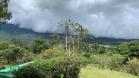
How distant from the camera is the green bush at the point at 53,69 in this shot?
92.3 feet

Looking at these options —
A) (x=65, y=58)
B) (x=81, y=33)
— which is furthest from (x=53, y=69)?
(x=81, y=33)

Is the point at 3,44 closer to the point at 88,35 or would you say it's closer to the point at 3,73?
the point at 88,35

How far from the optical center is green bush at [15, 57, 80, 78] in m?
28.1

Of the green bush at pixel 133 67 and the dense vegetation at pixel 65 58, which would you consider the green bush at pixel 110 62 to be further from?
the green bush at pixel 133 67

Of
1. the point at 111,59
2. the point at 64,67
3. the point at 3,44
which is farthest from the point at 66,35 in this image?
the point at 64,67

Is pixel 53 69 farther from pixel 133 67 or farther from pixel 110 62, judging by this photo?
A: pixel 110 62

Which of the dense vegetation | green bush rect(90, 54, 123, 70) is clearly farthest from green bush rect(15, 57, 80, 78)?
green bush rect(90, 54, 123, 70)

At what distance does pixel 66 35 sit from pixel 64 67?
30.2 m

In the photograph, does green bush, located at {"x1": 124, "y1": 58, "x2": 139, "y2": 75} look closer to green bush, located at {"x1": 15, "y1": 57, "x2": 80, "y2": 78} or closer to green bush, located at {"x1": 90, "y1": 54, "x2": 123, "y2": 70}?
green bush, located at {"x1": 90, "y1": 54, "x2": 123, "y2": 70}

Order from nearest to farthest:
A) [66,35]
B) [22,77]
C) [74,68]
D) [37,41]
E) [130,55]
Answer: [22,77], [74,68], [66,35], [130,55], [37,41]

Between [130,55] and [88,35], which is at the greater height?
[88,35]

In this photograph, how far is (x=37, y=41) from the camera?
330 ft

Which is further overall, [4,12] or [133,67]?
[133,67]

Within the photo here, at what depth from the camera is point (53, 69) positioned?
3038cm
